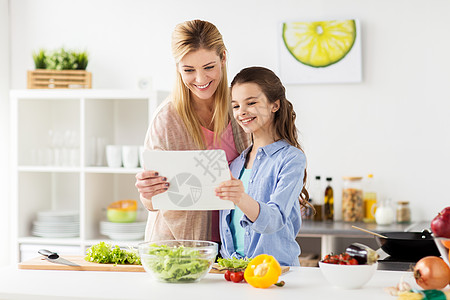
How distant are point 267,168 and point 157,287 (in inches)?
25.6

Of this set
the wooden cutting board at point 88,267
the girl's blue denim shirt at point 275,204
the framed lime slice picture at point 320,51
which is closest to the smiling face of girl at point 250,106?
the girl's blue denim shirt at point 275,204

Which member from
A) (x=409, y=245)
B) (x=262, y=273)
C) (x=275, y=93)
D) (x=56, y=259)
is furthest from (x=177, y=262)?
(x=409, y=245)

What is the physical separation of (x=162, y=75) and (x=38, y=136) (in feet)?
3.05

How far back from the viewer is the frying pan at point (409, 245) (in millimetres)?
2256

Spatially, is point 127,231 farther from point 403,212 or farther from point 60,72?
point 403,212

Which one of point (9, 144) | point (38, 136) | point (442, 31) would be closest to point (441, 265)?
point (442, 31)

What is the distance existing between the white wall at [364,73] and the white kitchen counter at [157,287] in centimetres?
203

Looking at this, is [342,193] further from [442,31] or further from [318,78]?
[442,31]

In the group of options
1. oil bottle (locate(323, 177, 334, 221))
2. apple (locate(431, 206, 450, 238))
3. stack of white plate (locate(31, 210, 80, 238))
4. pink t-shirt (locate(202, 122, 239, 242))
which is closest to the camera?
apple (locate(431, 206, 450, 238))

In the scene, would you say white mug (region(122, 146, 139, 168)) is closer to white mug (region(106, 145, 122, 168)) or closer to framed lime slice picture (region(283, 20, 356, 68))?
white mug (region(106, 145, 122, 168))

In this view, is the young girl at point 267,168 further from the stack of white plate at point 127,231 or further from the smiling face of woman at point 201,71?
the stack of white plate at point 127,231

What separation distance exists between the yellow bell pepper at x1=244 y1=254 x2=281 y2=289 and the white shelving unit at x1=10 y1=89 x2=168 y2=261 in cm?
223

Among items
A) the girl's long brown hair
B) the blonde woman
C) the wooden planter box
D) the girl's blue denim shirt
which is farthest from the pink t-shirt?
the wooden planter box

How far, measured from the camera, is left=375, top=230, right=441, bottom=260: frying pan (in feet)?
7.40
